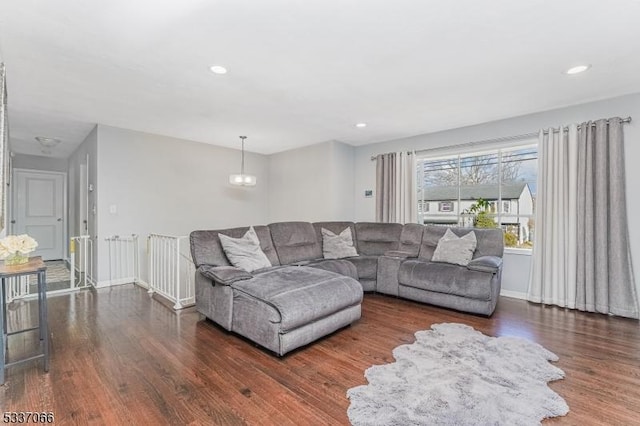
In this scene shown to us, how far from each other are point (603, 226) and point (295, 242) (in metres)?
3.61

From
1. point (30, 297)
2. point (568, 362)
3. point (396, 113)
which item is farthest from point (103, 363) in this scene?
point (396, 113)

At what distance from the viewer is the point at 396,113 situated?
3.98 metres

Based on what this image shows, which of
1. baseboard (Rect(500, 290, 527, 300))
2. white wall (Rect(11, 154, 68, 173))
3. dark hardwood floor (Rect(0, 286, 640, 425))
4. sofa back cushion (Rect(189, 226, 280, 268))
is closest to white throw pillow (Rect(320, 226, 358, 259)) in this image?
dark hardwood floor (Rect(0, 286, 640, 425))

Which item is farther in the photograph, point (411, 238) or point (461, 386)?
point (411, 238)

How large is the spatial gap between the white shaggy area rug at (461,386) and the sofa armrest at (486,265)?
32.7 inches

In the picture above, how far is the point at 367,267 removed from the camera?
434 cm

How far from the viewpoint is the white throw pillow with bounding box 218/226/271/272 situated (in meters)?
3.27

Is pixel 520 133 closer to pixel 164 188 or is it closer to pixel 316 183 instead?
pixel 316 183

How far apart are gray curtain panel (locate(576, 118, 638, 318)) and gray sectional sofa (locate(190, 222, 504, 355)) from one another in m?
0.90

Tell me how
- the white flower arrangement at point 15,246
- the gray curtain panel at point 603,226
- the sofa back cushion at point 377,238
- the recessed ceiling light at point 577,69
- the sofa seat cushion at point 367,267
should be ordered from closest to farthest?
the white flower arrangement at point 15,246
the recessed ceiling light at point 577,69
the gray curtain panel at point 603,226
the sofa seat cushion at point 367,267
the sofa back cushion at point 377,238

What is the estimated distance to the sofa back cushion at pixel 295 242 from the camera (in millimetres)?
4008

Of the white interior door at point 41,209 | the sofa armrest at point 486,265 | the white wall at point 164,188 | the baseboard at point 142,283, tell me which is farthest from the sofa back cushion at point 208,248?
the white interior door at point 41,209

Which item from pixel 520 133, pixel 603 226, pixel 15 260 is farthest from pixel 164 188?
pixel 603 226

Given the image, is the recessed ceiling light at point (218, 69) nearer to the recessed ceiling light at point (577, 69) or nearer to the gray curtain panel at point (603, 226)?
the recessed ceiling light at point (577, 69)
